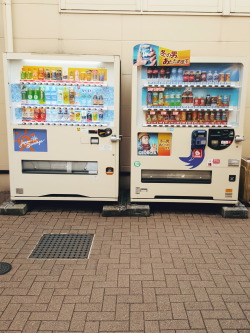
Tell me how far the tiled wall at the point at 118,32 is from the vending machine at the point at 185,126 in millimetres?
1204

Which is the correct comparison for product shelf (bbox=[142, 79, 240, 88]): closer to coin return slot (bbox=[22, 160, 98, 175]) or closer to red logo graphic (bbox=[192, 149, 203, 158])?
red logo graphic (bbox=[192, 149, 203, 158])

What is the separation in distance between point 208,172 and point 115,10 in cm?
352

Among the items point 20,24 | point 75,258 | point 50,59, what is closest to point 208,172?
point 75,258

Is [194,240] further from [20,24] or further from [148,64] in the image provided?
[20,24]

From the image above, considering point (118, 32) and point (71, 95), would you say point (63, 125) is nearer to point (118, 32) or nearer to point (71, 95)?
point (71, 95)

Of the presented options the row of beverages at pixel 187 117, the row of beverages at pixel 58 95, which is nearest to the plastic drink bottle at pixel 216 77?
the row of beverages at pixel 187 117

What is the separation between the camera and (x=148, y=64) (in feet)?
16.2

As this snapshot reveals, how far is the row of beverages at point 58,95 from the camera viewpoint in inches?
204

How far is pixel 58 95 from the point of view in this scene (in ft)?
17.1

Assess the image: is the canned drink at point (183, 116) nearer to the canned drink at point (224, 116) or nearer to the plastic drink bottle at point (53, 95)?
the canned drink at point (224, 116)

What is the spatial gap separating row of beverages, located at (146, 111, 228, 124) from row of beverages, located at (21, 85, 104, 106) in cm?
92

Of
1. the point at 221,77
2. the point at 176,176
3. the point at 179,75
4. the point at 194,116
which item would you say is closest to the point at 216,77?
the point at 221,77

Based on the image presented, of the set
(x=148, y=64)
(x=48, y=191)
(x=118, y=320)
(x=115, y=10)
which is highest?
(x=115, y=10)

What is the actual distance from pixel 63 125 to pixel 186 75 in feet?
7.18
